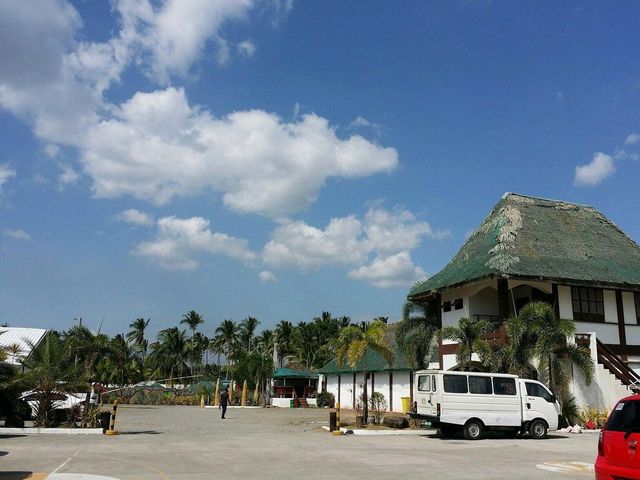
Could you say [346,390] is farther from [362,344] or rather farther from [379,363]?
[362,344]

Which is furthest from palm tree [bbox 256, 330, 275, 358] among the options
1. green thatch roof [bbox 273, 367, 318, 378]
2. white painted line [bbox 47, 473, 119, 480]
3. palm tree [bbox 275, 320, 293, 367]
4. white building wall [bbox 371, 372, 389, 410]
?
white painted line [bbox 47, 473, 119, 480]

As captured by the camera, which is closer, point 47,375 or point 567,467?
point 567,467

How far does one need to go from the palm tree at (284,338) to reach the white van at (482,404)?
6830 cm

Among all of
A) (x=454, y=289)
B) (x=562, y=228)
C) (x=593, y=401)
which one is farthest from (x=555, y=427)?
(x=562, y=228)

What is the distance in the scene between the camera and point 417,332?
30922 millimetres

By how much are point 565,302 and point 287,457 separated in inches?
710

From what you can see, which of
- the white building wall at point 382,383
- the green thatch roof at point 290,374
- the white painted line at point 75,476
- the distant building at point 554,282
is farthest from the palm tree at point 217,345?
the white painted line at point 75,476

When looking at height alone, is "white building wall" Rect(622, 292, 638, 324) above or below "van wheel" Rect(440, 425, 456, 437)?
above

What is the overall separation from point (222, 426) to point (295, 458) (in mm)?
12774

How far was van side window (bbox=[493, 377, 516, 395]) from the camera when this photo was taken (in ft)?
66.9

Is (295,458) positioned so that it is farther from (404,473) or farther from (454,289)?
(454,289)

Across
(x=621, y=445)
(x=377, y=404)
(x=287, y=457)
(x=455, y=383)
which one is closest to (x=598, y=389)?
(x=455, y=383)

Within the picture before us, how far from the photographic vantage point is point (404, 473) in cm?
1190

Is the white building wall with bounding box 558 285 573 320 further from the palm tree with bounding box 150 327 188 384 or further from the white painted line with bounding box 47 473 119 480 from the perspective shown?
the palm tree with bounding box 150 327 188 384
